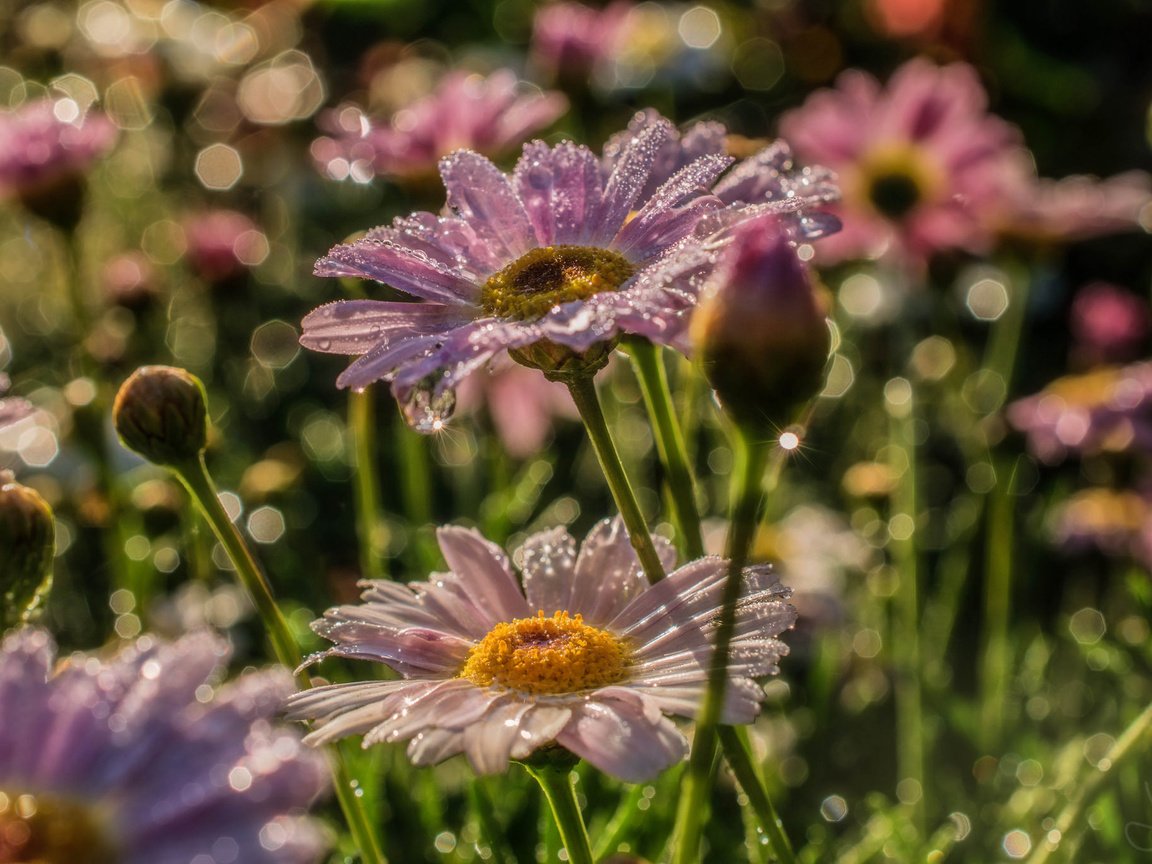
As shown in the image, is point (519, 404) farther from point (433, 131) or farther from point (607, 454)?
point (607, 454)

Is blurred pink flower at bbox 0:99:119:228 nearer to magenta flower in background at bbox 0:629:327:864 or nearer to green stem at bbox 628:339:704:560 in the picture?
green stem at bbox 628:339:704:560

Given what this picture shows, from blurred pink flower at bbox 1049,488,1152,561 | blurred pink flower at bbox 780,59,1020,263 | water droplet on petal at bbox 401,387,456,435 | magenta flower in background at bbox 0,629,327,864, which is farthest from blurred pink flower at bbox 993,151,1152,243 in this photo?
magenta flower in background at bbox 0,629,327,864

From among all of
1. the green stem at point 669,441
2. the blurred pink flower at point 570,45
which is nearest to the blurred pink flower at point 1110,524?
the blurred pink flower at point 570,45

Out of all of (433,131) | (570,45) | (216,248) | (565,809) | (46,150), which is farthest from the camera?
(216,248)

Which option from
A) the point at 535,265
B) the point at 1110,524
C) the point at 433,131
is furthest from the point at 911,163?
the point at 535,265

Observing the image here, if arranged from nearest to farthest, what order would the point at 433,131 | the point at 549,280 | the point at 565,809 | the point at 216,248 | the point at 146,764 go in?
the point at 146,764, the point at 565,809, the point at 549,280, the point at 433,131, the point at 216,248

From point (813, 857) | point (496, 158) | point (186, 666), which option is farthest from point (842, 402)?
point (186, 666)
